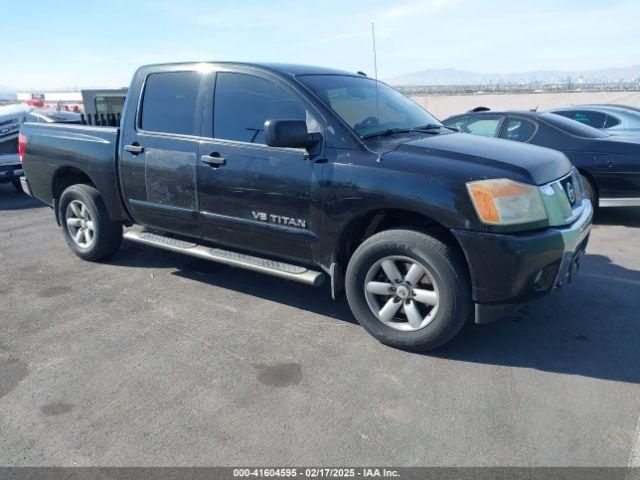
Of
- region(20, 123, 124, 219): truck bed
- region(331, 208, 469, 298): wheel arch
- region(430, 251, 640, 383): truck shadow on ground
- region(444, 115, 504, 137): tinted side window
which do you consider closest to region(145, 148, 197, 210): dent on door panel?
region(20, 123, 124, 219): truck bed

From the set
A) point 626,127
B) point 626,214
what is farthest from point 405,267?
point 626,127

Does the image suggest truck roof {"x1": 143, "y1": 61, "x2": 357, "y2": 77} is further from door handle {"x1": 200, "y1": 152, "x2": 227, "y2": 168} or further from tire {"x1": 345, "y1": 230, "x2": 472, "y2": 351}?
tire {"x1": 345, "y1": 230, "x2": 472, "y2": 351}

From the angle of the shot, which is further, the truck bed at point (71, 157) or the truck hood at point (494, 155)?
the truck bed at point (71, 157)

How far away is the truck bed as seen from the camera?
16.0ft

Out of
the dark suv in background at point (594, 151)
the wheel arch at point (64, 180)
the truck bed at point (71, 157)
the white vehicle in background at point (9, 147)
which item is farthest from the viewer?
the white vehicle in background at point (9, 147)

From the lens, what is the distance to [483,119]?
24.4 feet

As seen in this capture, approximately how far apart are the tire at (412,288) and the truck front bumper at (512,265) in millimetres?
119

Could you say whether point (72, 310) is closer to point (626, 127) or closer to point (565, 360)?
point (565, 360)

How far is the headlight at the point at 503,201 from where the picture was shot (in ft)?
9.96

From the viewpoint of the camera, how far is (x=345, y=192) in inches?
137

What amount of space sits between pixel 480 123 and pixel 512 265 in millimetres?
4934

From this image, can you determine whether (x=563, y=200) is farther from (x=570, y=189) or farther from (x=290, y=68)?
(x=290, y=68)

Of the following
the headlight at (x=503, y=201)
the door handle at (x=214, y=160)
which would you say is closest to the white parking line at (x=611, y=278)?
the headlight at (x=503, y=201)

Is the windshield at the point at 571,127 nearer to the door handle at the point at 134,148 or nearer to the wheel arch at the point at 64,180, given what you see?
the door handle at the point at 134,148
